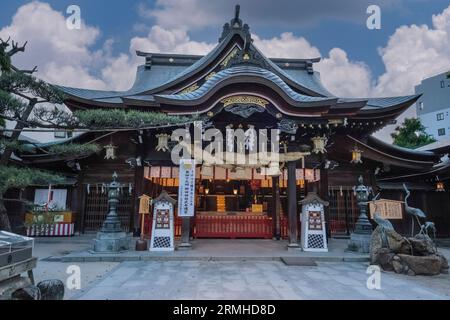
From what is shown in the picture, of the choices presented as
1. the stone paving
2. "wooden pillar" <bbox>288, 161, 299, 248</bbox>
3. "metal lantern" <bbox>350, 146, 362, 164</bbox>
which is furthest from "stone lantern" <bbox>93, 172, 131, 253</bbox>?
"metal lantern" <bbox>350, 146, 362, 164</bbox>

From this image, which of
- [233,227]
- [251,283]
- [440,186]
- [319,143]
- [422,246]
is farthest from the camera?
[440,186]

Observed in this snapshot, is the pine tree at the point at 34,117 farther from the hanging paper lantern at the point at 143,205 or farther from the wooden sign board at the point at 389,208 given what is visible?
the wooden sign board at the point at 389,208

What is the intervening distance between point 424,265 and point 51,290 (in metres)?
8.29

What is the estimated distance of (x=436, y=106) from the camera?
45000 mm

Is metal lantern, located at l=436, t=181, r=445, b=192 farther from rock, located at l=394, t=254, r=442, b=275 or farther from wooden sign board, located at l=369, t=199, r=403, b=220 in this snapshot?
rock, located at l=394, t=254, r=442, b=275

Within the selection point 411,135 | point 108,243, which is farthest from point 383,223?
point 411,135

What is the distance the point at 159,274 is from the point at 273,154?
5963 mm

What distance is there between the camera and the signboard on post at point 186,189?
9352 millimetres

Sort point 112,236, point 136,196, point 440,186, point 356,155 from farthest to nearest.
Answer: point 440,186
point 136,196
point 356,155
point 112,236

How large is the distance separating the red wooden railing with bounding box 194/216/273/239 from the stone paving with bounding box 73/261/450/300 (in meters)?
4.16

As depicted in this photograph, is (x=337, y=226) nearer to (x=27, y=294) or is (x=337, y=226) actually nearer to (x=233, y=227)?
(x=233, y=227)

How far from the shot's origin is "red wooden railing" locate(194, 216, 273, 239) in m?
12.2

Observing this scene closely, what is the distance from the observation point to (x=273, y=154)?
10.6m
